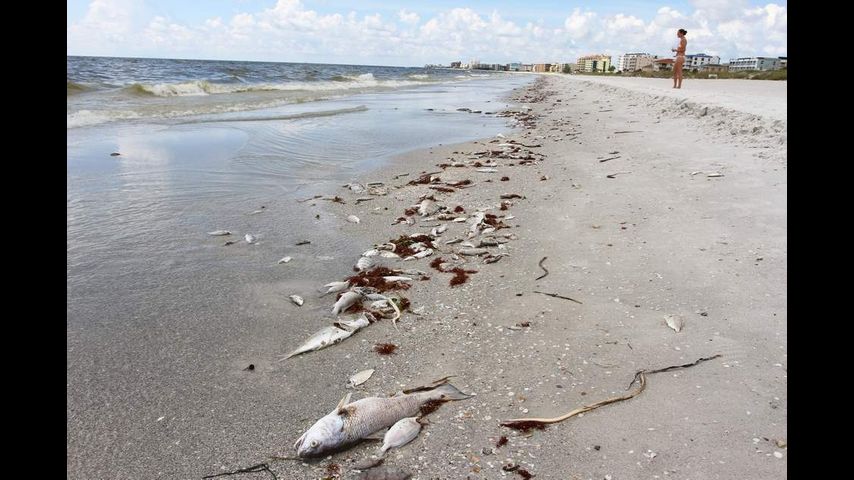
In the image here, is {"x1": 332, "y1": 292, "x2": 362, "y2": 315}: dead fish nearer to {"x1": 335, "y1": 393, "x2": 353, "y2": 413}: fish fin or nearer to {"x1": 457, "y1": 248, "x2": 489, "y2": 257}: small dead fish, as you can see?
{"x1": 335, "y1": 393, "x2": 353, "y2": 413}: fish fin

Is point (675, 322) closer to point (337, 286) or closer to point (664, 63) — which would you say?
point (337, 286)

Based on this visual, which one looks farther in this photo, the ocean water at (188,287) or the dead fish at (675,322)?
the dead fish at (675,322)

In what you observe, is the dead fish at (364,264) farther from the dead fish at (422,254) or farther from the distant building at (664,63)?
the distant building at (664,63)

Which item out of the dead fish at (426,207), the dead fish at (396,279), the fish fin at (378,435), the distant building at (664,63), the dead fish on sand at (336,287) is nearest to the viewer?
the fish fin at (378,435)

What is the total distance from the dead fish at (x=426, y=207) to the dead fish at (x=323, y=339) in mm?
3671

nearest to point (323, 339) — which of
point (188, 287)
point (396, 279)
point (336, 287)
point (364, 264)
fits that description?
point (336, 287)

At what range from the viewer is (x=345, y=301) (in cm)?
469

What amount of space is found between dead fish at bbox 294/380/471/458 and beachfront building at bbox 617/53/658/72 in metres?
166

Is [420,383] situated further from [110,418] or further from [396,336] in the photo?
[110,418]

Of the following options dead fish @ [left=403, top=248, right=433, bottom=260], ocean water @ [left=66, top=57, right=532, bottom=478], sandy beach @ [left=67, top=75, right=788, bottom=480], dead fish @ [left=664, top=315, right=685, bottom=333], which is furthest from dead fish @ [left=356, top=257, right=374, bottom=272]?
Result: dead fish @ [left=664, top=315, right=685, bottom=333]

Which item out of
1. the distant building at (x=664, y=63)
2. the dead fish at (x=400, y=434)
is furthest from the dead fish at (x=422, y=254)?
the distant building at (x=664, y=63)

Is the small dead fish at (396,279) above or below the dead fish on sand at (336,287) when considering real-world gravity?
above

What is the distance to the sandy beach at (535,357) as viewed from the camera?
2795mm

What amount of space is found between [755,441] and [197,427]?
10.8 ft
